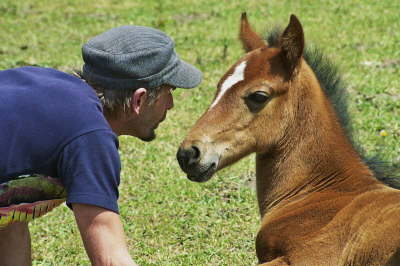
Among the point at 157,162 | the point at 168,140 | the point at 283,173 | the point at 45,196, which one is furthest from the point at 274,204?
the point at 168,140

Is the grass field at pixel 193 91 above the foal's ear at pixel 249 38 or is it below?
below

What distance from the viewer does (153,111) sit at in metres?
3.75

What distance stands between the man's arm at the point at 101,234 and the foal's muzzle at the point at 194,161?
90cm

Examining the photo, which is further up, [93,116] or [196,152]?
[93,116]

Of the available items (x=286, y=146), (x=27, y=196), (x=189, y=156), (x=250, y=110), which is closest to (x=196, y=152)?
(x=189, y=156)

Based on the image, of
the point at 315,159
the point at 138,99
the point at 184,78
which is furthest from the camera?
the point at 315,159

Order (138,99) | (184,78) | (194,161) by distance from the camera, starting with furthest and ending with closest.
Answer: (194,161), (184,78), (138,99)

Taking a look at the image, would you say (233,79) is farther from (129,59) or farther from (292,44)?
(129,59)

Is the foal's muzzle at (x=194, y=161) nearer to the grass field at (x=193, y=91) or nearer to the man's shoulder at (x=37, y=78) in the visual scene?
the man's shoulder at (x=37, y=78)

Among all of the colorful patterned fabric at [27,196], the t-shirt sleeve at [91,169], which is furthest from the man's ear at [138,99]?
the colorful patterned fabric at [27,196]

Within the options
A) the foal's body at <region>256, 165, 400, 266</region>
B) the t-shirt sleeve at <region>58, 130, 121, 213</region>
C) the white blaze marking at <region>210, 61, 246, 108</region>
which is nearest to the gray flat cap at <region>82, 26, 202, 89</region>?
the t-shirt sleeve at <region>58, 130, 121, 213</region>

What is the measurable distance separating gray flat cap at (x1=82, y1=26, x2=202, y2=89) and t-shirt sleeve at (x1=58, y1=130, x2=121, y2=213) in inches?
15.6

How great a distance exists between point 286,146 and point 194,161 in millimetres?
540

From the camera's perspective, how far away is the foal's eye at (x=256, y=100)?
406 centimetres
